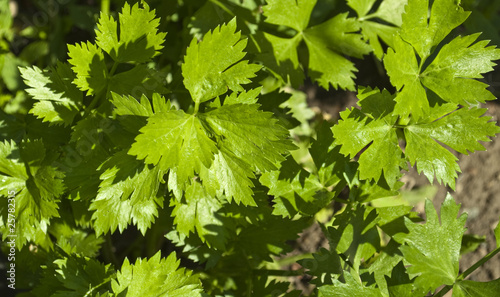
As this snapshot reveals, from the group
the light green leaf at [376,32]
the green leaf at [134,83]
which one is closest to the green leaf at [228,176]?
the green leaf at [134,83]

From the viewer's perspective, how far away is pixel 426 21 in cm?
139

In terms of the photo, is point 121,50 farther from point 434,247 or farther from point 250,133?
point 434,247

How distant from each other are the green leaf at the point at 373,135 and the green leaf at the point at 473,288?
1.21 ft

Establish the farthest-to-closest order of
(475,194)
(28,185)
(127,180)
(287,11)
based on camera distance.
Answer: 1. (475,194)
2. (287,11)
3. (28,185)
4. (127,180)

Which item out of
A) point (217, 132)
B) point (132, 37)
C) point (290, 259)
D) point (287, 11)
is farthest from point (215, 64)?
point (290, 259)

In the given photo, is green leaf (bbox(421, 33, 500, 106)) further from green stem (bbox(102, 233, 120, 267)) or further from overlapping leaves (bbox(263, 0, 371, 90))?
green stem (bbox(102, 233, 120, 267))

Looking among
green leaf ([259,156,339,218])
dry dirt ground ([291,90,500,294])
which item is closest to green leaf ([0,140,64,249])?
green leaf ([259,156,339,218])

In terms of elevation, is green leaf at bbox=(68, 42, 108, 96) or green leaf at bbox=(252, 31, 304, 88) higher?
green leaf at bbox=(68, 42, 108, 96)

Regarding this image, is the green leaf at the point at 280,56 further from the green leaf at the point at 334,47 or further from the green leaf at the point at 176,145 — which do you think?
the green leaf at the point at 176,145

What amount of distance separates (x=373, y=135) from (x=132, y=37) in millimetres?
796

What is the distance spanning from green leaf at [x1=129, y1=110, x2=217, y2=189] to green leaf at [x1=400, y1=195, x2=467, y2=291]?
0.68 metres

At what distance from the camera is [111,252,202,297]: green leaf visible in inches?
55.8

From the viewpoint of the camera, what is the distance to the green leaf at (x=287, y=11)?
168 cm

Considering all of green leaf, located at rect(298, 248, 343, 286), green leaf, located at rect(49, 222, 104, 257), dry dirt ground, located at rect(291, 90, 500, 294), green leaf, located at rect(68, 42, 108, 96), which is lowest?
dry dirt ground, located at rect(291, 90, 500, 294)
